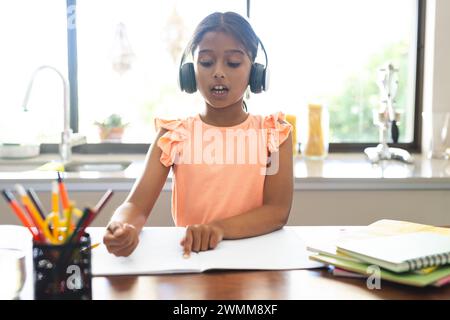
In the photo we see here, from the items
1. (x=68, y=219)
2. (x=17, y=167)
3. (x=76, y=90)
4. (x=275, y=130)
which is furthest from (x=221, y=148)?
(x=76, y=90)

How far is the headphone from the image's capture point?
1.35m

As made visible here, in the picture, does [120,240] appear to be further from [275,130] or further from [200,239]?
[275,130]

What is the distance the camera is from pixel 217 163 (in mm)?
1438

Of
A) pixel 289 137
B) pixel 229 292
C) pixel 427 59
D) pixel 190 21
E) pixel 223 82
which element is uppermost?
pixel 190 21

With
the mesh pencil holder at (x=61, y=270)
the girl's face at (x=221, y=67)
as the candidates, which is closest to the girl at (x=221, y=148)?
the girl's face at (x=221, y=67)

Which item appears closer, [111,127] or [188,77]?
[188,77]

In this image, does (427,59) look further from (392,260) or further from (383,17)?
(392,260)

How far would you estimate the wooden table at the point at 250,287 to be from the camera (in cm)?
79

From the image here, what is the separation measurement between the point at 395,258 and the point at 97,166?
1763 mm

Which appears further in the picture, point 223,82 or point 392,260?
point 223,82

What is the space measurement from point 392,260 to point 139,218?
55 cm

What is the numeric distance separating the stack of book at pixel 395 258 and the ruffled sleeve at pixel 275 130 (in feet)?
1.49

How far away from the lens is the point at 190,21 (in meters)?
2.59
